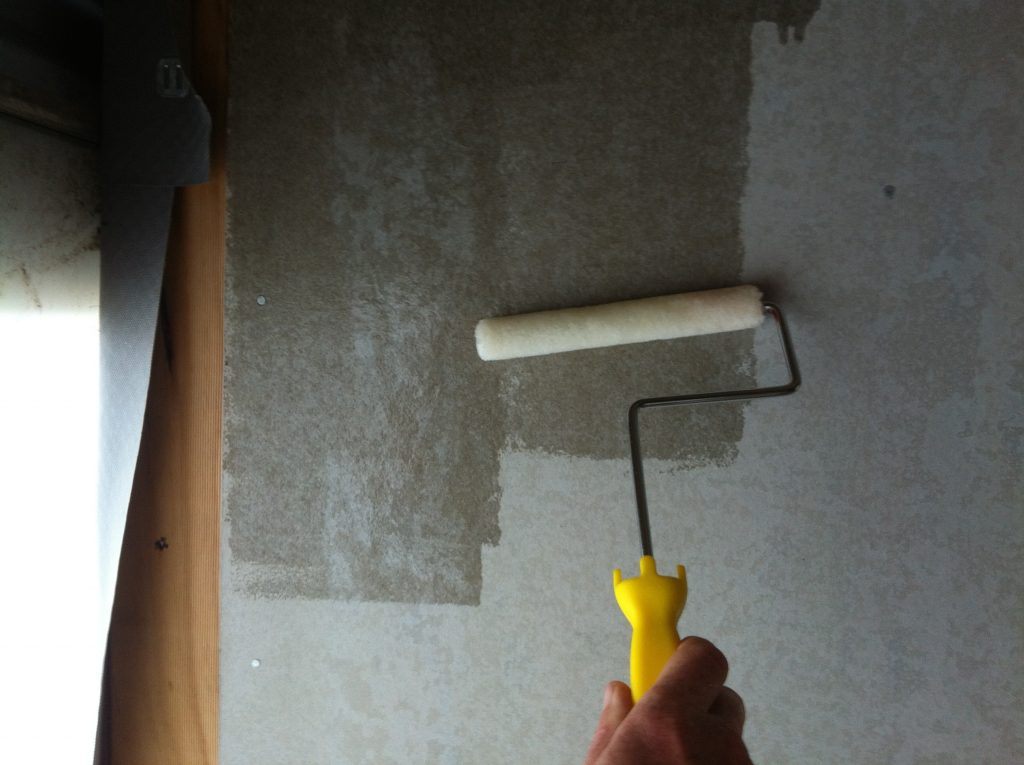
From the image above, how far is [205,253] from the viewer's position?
110 centimetres

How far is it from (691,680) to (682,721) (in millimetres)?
45

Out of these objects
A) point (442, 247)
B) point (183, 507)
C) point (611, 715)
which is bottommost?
point (611, 715)

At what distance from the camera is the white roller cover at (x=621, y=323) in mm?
921

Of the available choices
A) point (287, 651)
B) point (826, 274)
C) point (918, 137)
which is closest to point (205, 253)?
point (287, 651)

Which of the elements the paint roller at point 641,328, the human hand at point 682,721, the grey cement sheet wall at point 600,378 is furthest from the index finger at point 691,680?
the grey cement sheet wall at point 600,378

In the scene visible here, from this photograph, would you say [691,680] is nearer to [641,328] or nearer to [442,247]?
[641,328]

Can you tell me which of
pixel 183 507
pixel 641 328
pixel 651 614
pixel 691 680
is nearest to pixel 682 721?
pixel 691 680

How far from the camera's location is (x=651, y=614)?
728 mm

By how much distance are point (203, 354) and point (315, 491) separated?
0.83 feet

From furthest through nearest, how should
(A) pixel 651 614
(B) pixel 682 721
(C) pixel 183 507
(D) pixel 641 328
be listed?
(C) pixel 183 507 < (D) pixel 641 328 < (A) pixel 651 614 < (B) pixel 682 721

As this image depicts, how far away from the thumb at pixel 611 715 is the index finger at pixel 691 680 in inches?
1.9

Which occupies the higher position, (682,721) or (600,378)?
(600,378)

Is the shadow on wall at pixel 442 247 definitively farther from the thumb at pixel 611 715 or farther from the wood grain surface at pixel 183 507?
the thumb at pixel 611 715

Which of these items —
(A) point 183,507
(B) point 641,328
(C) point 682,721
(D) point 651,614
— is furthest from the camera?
(A) point 183,507
